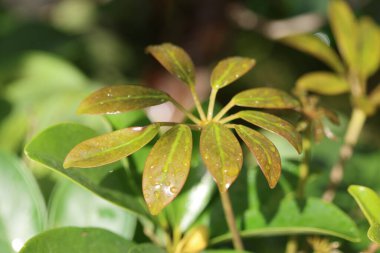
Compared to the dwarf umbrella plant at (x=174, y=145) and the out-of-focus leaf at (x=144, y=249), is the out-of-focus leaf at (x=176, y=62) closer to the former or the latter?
the dwarf umbrella plant at (x=174, y=145)

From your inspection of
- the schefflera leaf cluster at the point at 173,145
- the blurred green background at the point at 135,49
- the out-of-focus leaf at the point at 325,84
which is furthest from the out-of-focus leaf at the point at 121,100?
the blurred green background at the point at 135,49

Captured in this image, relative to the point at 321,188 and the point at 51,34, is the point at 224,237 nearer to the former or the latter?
the point at 321,188

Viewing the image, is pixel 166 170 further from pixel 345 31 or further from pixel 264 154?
pixel 345 31

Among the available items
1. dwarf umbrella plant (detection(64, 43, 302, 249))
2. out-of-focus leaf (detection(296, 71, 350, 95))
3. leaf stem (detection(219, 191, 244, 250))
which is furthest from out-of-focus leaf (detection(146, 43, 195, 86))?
out-of-focus leaf (detection(296, 71, 350, 95))

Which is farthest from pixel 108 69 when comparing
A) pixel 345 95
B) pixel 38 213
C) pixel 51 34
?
pixel 38 213

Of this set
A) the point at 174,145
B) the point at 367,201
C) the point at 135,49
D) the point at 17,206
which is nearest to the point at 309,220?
the point at 367,201

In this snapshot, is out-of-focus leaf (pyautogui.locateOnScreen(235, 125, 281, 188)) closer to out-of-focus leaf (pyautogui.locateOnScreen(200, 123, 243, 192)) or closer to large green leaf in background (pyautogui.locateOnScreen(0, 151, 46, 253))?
out-of-focus leaf (pyautogui.locateOnScreen(200, 123, 243, 192))
